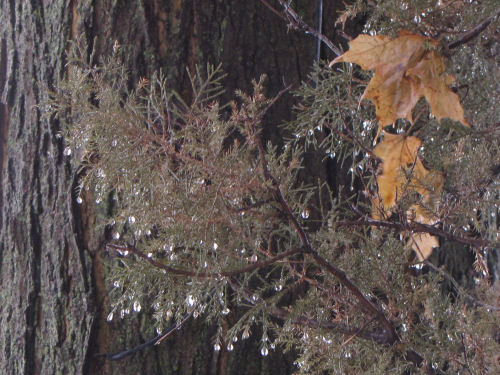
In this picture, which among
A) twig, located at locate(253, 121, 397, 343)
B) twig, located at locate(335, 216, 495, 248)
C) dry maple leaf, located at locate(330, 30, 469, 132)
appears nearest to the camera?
twig, located at locate(253, 121, 397, 343)

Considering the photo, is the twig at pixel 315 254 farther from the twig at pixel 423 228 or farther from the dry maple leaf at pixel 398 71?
the dry maple leaf at pixel 398 71

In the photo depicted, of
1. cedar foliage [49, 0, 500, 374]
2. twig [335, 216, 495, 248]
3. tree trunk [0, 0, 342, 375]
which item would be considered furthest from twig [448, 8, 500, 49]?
tree trunk [0, 0, 342, 375]

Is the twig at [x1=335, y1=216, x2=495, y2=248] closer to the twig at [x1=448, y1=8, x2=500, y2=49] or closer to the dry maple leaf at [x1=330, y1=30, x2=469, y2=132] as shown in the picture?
the dry maple leaf at [x1=330, y1=30, x2=469, y2=132]

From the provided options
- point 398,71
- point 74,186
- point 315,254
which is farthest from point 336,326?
point 74,186

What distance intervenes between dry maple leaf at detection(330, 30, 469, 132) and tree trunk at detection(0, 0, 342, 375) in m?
0.46

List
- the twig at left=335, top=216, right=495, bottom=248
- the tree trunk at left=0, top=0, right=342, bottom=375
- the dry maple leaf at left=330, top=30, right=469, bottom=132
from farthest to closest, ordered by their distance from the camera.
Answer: the tree trunk at left=0, top=0, right=342, bottom=375 < the dry maple leaf at left=330, top=30, right=469, bottom=132 < the twig at left=335, top=216, right=495, bottom=248

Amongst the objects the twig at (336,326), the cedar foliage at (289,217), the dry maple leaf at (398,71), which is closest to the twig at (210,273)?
the cedar foliage at (289,217)

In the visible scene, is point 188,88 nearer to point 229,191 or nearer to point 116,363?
point 229,191

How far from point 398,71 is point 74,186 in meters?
0.92

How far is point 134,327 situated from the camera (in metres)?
1.61

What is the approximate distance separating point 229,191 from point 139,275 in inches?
→ 11.9

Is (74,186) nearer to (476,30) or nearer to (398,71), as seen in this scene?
(398,71)

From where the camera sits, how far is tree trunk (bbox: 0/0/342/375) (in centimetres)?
161

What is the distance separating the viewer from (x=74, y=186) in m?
1.63
